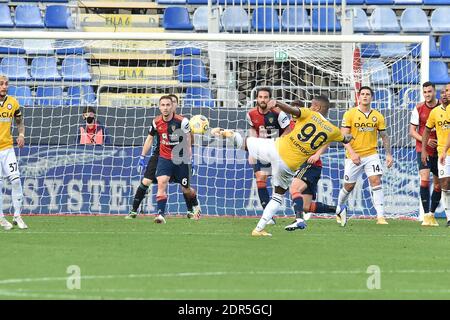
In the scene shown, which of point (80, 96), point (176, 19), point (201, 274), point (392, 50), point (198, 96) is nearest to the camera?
point (201, 274)

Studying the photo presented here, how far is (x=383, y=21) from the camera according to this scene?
2595 cm

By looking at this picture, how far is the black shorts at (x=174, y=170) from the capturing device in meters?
17.7

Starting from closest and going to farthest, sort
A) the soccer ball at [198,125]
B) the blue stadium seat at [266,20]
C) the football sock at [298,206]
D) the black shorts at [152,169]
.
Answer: the football sock at [298,206]
the soccer ball at [198,125]
the black shorts at [152,169]
the blue stadium seat at [266,20]

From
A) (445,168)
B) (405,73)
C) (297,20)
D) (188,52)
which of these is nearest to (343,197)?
(445,168)

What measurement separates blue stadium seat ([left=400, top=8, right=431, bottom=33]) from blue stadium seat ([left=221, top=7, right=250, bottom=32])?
3847 millimetres

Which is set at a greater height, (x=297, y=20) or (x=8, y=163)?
(x=297, y=20)

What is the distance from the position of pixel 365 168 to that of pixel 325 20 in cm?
886

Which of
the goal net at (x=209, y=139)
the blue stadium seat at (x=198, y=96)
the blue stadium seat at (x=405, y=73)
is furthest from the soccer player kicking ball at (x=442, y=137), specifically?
the blue stadium seat at (x=198, y=96)

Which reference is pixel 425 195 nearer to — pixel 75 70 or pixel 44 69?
pixel 75 70

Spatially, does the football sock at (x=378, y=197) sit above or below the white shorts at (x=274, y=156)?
below

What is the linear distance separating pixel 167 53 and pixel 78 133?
416 centimetres

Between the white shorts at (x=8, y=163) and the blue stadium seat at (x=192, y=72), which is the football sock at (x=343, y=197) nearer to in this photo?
the white shorts at (x=8, y=163)

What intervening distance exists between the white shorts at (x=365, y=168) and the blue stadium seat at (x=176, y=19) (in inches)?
352

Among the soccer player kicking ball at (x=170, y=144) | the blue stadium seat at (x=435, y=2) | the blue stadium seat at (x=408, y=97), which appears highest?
the blue stadium seat at (x=435, y=2)
